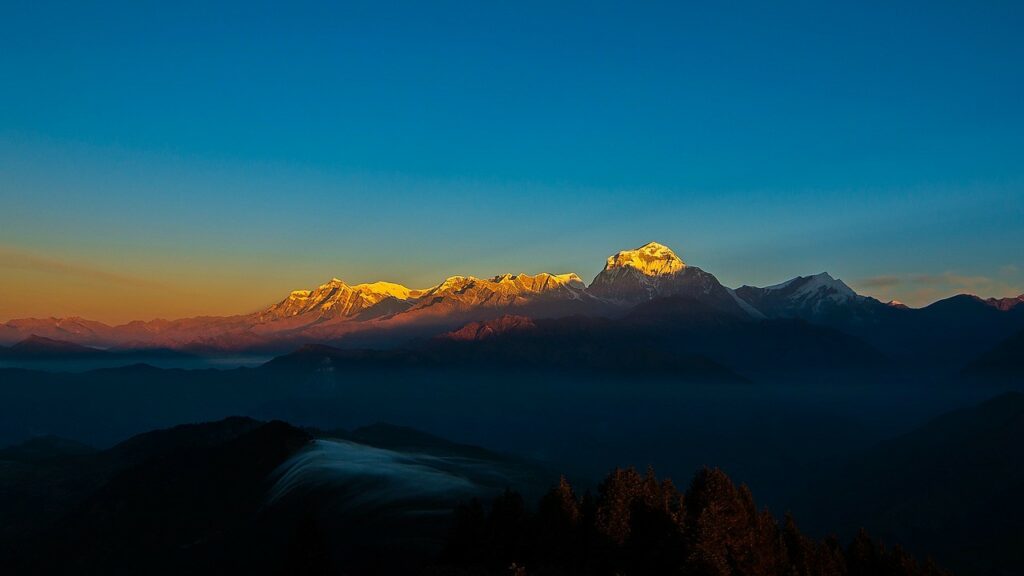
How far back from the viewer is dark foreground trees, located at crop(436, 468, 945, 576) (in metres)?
87.1

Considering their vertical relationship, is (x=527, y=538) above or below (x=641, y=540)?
below

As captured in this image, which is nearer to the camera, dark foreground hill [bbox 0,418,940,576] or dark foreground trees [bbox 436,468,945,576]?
dark foreground trees [bbox 436,468,945,576]

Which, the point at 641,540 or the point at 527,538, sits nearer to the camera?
the point at 641,540

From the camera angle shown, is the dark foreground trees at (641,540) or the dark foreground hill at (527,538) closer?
the dark foreground trees at (641,540)

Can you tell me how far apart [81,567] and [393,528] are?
320ft

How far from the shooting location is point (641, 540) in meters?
93.1

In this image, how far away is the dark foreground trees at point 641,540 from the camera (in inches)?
3428

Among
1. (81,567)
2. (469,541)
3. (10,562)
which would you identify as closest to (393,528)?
(469,541)

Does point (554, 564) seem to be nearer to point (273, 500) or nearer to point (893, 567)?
point (893, 567)

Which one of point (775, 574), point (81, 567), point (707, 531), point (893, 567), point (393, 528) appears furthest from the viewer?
point (81, 567)

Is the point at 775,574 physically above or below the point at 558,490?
below

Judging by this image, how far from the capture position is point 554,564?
323 feet

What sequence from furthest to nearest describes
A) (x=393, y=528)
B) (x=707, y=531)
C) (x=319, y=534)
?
1. (x=393, y=528)
2. (x=319, y=534)
3. (x=707, y=531)

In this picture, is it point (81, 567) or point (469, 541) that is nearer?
point (469, 541)
